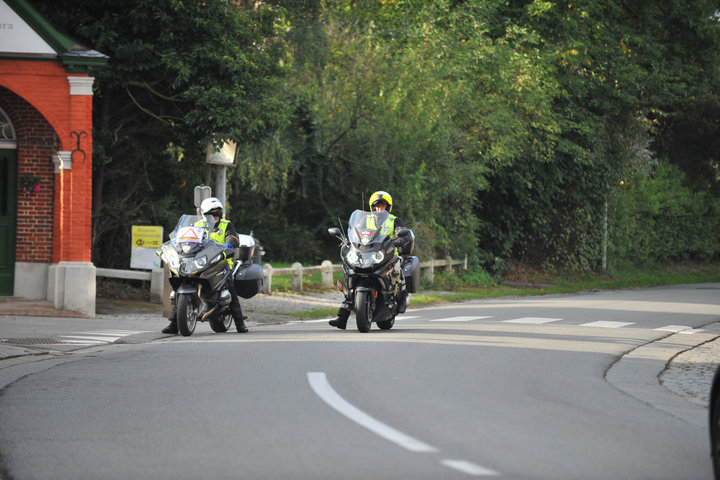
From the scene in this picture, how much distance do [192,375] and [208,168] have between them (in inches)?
669

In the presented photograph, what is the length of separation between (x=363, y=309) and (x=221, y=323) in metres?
2.24

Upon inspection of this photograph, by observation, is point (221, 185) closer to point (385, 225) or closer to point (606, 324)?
point (385, 225)

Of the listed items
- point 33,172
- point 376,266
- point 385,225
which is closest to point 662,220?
point 33,172

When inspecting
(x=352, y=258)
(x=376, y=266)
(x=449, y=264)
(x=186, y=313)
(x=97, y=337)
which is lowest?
(x=97, y=337)

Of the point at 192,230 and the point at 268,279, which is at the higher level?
the point at 192,230

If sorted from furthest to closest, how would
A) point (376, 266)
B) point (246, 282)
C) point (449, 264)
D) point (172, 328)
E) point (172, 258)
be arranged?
point (449, 264) < point (246, 282) < point (172, 328) < point (376, 266) < point (172, 258)


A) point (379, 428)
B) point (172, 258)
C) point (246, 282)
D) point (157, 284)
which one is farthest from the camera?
point (157, 284)

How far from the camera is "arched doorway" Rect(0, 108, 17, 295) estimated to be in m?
21.0

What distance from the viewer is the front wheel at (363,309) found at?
1553 centimetres

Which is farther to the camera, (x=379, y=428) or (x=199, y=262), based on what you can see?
(x=199, y=262)

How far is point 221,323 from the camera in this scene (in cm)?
1638

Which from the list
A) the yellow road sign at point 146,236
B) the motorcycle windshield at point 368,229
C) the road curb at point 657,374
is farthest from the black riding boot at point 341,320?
the yellow road sign at point 146,236

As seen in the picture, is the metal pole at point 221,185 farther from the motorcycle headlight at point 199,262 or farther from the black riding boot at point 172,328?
the motorcycle headlight at point 199,262

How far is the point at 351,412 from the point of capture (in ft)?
27.0
